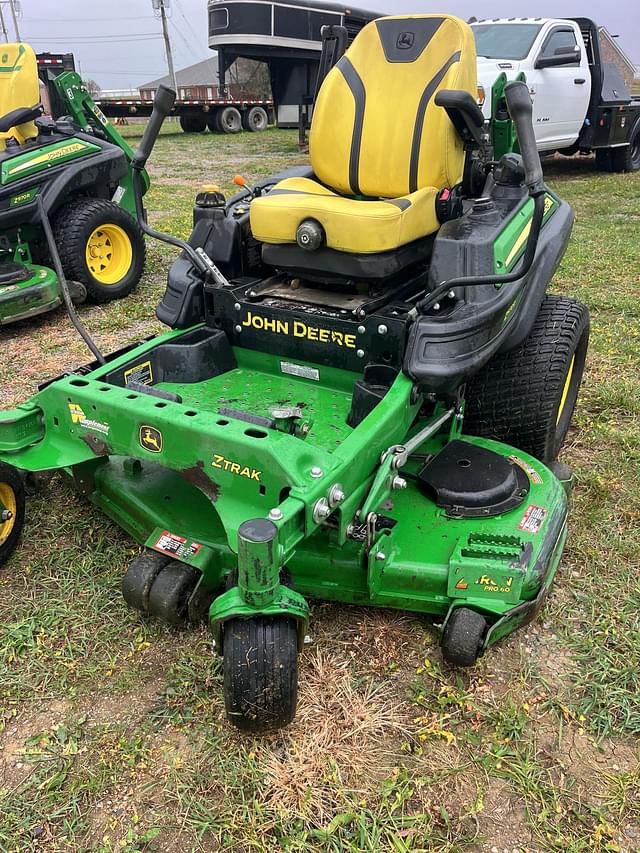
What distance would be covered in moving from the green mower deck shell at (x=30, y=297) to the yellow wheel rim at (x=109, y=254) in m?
0.46

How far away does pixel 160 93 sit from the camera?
9.02 feet

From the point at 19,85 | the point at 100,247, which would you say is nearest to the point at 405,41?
the point at 100,247

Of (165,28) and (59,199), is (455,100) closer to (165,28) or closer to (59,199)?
(59,199)

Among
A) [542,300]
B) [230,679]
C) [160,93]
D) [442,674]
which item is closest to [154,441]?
[230,679]

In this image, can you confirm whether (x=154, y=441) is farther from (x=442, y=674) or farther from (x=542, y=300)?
(x=542, y=300)

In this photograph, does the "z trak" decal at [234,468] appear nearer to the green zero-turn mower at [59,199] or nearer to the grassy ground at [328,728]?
the grassy ground at [328,728]

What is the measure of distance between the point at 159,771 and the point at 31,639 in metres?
0.65

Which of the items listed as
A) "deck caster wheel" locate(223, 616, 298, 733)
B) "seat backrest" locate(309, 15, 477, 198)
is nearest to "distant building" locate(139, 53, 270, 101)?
"seat backrest" locate(309, 15, 477, 198)

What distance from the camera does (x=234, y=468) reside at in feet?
6.51

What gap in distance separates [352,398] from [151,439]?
32.9 inches

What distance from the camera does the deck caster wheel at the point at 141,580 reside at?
7.08 feet

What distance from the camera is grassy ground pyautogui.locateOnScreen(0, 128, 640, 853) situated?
68.2 inches

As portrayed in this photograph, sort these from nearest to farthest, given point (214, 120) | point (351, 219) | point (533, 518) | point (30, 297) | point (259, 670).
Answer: point (259, 670), point (533, 518), point (351, 219), point (30, 297), point (214, 120)

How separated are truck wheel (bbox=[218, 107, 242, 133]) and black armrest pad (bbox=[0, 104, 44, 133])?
1482 centimetres
